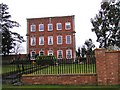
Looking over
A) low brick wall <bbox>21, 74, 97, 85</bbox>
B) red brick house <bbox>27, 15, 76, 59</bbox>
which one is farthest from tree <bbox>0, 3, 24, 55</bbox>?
low brick wall <bbox>21, 74, 97, 85</bbox>

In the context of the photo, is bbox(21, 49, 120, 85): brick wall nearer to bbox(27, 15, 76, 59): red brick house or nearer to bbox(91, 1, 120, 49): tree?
bbox(91, 1, 120, 49): tree

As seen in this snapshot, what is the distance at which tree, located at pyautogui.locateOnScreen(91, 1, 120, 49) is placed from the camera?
42.5 metres

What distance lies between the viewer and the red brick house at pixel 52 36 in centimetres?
5197

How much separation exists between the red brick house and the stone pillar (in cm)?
3717

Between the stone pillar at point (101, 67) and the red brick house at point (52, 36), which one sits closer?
the stone pillar at point (101, 67)

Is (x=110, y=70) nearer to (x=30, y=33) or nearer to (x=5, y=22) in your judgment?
(x=5, y=22)

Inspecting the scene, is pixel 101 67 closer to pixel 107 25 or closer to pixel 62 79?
pixel 62 79

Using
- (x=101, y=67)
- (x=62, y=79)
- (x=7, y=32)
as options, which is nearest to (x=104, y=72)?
(x=101, y=67)

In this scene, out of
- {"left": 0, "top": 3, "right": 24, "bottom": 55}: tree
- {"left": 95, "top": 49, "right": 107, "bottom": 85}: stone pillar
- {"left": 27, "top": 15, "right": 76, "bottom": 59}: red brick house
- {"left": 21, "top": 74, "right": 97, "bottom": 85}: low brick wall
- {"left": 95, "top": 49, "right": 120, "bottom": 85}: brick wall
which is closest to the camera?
{"left": 95, "top": 49, "right": 120, "bottom": 85}: brick wall

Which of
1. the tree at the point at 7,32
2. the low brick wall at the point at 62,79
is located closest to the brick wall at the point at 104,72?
the low brick wall at the point at 62,79

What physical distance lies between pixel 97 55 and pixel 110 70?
100 centimetres

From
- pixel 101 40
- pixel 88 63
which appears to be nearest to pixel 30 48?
pixel 101 40

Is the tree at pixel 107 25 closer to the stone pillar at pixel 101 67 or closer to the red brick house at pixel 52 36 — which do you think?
the red brick house at pixel 52 36

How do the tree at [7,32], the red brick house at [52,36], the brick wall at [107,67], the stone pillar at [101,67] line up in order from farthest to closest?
the red brick house at [52,36], the tree at [7,32], the stone pillar at [101,67], the brick wall at [107,67]
